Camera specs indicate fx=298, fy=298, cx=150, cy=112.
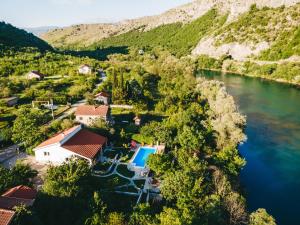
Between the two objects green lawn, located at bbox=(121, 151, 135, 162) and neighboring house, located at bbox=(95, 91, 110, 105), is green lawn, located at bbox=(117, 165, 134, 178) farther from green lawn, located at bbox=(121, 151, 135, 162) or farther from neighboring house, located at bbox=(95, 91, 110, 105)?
neighboring house, located at bbox=(95, 91, 110, 105)

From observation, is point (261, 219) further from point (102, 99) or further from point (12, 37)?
point (12, 37)

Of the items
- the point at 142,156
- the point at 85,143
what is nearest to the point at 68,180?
the point at 85,143

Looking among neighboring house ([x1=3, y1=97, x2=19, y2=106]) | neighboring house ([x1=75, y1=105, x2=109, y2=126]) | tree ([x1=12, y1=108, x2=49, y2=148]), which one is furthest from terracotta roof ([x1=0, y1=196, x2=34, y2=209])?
neighboring house ([x1=3, y1=97, x2=19, y2=106])

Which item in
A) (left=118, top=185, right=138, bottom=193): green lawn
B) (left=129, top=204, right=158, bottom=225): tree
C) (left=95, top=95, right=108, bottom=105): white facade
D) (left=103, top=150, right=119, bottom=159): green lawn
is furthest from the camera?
(left=95, top=95, right=108, bottom=105): white facade

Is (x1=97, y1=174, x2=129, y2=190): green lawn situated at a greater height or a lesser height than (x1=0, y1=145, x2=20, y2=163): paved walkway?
greater

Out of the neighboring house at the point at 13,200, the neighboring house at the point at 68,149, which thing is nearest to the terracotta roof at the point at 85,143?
the neighboring house at the point at 68,149

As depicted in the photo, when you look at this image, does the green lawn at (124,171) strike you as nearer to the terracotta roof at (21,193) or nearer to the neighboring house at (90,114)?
the terracotta roof at (21,193)
